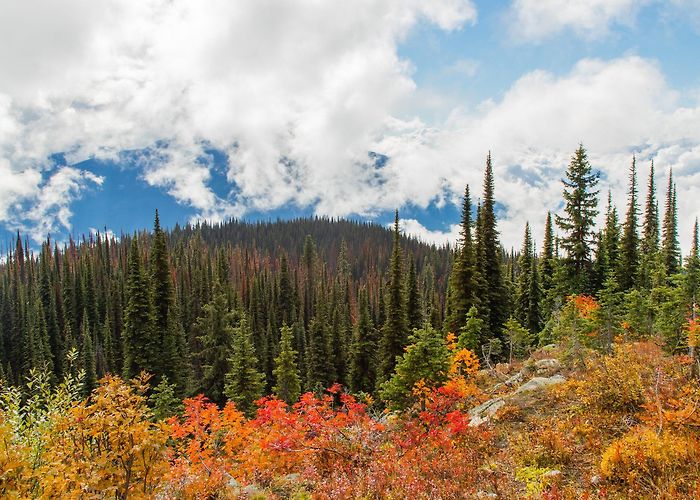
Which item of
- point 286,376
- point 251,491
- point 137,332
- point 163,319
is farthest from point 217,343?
point 251,491

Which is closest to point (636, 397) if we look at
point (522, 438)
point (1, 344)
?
point (522, 438)

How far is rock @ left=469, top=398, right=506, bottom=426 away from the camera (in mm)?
11680

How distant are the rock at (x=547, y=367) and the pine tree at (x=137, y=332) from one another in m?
31.7

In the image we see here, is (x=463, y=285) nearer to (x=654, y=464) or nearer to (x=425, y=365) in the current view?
(x=425, y=365)

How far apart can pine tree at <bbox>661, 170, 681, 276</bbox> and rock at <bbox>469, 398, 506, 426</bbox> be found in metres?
44.7

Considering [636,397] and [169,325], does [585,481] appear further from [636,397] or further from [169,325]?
[169,325]

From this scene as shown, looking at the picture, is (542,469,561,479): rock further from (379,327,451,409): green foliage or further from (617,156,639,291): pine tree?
(617,156,639,291): pine tree

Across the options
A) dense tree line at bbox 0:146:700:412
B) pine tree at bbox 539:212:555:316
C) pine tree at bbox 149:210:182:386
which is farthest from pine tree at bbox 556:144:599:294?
pine tree at bbox 149:210:182:386

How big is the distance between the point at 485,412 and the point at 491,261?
2570 cm

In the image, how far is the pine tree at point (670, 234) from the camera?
48469 mm

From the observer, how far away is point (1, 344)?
78.4 m

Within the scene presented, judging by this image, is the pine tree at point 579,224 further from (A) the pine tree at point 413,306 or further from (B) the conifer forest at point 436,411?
(A) the pine tree at point 413,306

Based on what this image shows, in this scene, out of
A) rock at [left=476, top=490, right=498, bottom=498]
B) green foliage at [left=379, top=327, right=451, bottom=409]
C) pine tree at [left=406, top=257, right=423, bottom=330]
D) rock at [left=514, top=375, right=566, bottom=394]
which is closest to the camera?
rock at [left=476, top=490, right=498, bottom=498]

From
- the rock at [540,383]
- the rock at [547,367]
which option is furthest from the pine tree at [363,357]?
the rock at [540,383]
